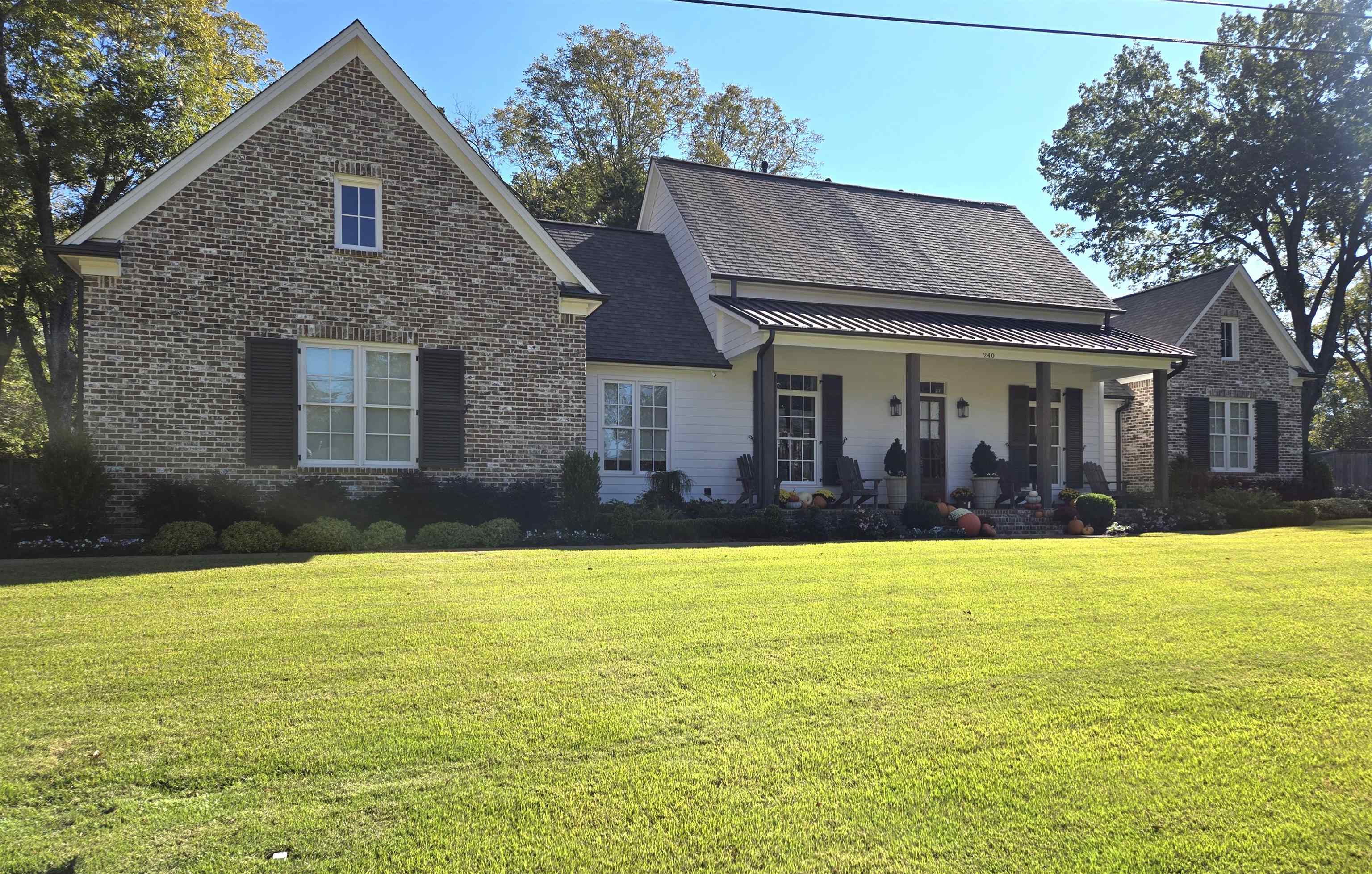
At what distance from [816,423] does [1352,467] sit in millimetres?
21907

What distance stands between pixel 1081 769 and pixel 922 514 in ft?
36.8

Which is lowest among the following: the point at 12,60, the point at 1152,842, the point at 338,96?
the point at 1152,842

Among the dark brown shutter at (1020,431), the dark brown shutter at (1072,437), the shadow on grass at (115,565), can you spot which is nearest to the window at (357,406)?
the shadow on grass at (115,565)

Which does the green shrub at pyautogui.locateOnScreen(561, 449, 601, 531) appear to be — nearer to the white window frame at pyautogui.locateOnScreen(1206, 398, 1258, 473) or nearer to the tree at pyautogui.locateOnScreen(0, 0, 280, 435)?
the tree at pyautogui.locateOnScreen(0, 0, 280, 435)

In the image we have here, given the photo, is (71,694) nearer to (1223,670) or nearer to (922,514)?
(1223,670)

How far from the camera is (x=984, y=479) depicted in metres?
18.2

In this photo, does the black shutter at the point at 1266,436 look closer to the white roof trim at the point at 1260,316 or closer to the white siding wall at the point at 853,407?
the white roof trim at the point at 1260,316

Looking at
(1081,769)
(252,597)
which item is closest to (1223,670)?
(1081,769)

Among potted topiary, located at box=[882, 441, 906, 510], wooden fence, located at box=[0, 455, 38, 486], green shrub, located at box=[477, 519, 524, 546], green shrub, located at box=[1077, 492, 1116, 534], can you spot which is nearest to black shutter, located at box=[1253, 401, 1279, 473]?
green shrub, located at box=[1077, 492, 1116, 534]

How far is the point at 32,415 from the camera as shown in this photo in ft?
109

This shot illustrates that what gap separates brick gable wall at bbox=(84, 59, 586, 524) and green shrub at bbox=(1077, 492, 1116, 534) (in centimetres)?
934

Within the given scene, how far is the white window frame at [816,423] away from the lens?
58.8 ft

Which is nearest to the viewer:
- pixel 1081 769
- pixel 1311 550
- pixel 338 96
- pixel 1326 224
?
pixel 1081 769

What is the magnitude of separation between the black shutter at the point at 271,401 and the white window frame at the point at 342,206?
66.8 inches
